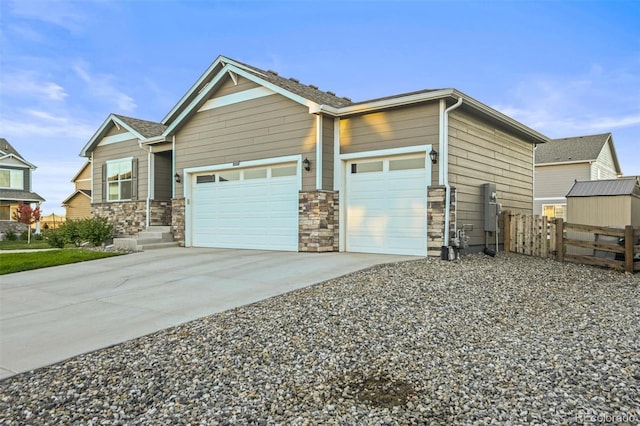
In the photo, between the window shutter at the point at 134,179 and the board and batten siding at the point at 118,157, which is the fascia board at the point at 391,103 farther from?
the window shutter at the point at 134,179

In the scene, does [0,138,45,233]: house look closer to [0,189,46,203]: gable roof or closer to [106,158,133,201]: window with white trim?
[0,189,46,203]: gable roof

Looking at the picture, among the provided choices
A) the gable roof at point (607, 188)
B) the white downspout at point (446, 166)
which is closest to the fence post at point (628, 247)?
the gable roof at point (607, 188)

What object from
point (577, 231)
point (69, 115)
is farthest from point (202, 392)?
point (69, 115)

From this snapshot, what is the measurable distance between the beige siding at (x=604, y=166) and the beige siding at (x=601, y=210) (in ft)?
44.4

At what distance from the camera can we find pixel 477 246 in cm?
1011

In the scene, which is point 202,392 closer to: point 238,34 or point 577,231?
point 577,231

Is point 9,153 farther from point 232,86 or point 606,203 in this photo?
point 606,203

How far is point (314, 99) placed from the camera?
32.8 ft

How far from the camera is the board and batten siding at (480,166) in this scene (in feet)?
30.4

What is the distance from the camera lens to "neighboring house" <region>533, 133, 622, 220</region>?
2147cm

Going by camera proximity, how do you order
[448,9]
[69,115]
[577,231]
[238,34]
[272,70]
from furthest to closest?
[69,115] → [238,34] → [272,70] → [448,9] → [577,231]

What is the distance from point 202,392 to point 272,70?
39.3 feet

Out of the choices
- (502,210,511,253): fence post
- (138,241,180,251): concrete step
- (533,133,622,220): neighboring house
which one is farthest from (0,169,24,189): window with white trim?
(533,133,622,220): neighboring house

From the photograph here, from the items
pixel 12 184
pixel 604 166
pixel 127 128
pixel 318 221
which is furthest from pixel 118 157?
pixel 604 166
